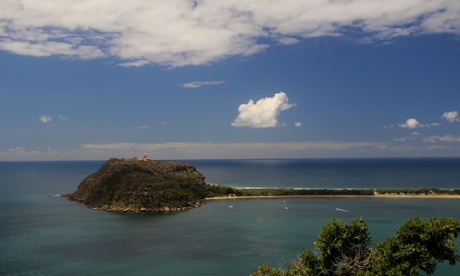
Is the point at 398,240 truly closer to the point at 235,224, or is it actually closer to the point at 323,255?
the point at 323,255

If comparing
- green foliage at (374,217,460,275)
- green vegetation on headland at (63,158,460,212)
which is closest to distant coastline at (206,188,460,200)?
green vegetation on headland at (63,158,460,212)

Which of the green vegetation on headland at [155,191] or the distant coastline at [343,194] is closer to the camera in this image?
the green vegetation on headland at [155,191]

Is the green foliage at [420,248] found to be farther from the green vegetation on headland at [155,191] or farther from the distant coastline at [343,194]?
the distant coastline at [343,194]

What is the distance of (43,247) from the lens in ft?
204

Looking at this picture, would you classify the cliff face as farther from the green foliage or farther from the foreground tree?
the green foliage

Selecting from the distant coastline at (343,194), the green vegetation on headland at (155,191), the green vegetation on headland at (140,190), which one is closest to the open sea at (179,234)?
the green vegetation on headland at (140,190)

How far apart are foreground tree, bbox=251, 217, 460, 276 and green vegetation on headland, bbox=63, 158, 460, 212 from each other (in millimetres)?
71726

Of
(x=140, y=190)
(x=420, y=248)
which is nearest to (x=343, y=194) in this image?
(x=140, y=190)

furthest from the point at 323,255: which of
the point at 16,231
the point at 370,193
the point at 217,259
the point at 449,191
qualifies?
the point at 449,191

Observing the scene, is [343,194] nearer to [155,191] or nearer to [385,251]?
[155,191]

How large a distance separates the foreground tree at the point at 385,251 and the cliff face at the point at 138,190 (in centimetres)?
7188

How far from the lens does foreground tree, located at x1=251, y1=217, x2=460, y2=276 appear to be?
30.1 meters

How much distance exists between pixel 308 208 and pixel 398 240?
69930 millimetres

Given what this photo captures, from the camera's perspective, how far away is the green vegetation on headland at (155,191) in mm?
102762
